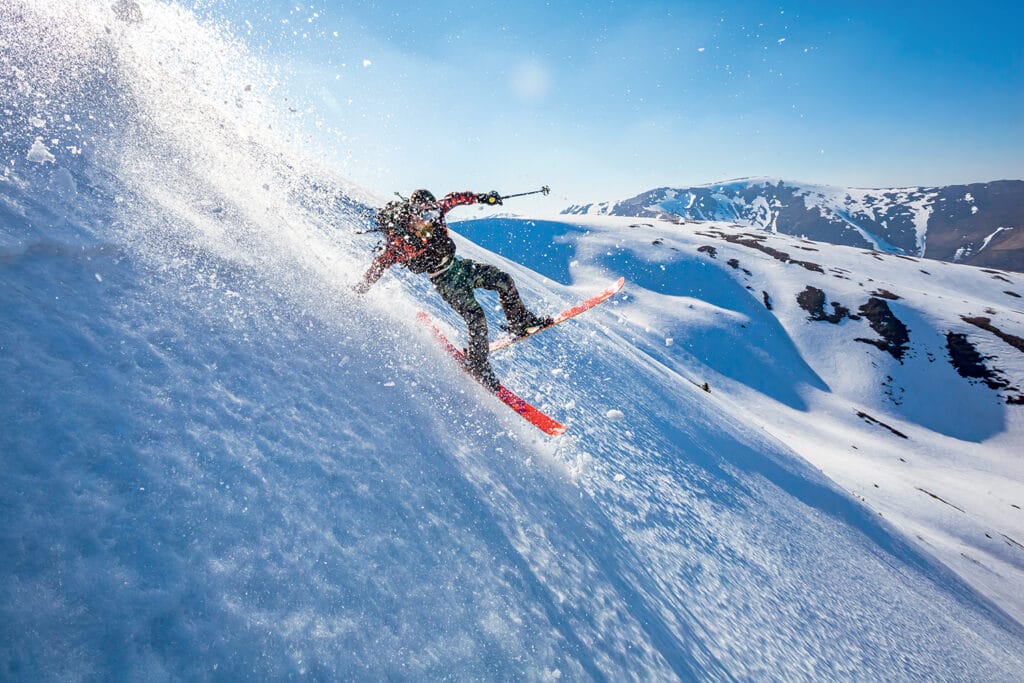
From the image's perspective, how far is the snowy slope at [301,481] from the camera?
1.99 meters

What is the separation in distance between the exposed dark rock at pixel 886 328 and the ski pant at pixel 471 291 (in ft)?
162

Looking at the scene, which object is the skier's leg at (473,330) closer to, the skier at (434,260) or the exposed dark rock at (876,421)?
the skier at (434,260)

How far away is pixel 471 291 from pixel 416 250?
3.32ft

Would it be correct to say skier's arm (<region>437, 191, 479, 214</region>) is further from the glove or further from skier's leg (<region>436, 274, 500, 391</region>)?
skier's leg (<region>436, 274, 500, 391</region>)

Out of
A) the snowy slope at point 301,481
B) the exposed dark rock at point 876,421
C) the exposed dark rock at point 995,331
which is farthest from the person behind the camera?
the exposed dark rock at point 995,331

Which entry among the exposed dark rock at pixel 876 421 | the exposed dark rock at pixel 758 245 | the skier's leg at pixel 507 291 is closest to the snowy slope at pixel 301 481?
the skier's leg at pixel 507 291

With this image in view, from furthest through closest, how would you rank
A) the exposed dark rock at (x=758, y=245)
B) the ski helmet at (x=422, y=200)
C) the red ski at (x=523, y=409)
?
the exposed dark rock at (x=758, y=245) → the ski helmet at (x=422, y=200) → the red ski at (x=523, y=409)

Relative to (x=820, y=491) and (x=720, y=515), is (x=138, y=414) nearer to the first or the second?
(x=720, y=515)

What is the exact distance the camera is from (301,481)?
9.01ft

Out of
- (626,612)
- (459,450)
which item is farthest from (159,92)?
(626,612)

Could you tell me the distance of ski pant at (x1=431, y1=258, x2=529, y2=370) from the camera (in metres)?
5.96

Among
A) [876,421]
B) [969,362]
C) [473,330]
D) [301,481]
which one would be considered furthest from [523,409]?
[969,362]

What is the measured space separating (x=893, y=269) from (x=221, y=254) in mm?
81692

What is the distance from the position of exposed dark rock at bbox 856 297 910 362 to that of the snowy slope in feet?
132
